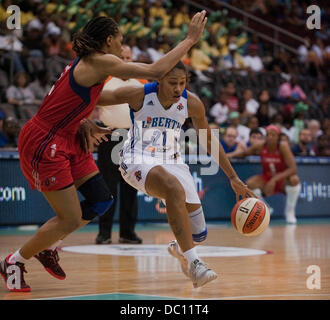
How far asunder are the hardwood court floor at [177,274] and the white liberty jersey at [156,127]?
109 centimetres

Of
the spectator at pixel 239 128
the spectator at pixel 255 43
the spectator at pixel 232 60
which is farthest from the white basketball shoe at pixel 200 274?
the spectator at pixel 255 43

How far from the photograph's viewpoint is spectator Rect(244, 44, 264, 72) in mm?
20108

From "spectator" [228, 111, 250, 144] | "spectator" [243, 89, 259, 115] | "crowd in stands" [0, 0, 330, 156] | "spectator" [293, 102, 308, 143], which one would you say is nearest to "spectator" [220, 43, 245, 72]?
"crowd in stands" [0, 0, 330, 156]

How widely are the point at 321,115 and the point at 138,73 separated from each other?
49.0ft

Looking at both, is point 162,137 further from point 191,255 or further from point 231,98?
point 231,98

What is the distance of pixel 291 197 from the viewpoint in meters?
14.0

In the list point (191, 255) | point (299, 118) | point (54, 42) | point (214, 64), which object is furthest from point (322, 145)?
point (191, 255)

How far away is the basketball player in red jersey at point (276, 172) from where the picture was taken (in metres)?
13.9

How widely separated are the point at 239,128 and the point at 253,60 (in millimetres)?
4601

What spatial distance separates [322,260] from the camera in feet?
25.6

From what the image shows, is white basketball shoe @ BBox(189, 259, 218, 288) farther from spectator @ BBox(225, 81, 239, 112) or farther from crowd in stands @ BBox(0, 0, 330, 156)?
spectator @ BBox(225, 81, 239, 112)
